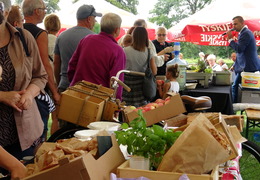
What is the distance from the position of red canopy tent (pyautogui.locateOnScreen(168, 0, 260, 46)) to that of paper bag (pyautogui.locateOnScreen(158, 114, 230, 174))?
6997 mm

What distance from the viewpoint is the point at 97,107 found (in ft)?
9.76

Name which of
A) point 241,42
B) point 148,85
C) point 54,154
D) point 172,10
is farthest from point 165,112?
point 172,10

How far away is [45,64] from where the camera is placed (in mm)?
3410

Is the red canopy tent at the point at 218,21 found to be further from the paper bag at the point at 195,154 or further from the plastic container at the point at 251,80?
the paper bag at the point at 195,154

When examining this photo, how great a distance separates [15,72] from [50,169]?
1.17 metres

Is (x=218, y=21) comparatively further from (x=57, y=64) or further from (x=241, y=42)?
(x=57, y=64)

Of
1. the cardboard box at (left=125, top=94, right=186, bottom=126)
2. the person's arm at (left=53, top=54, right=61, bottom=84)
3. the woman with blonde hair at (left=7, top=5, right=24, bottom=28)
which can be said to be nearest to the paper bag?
the cardboard box at (left=125, top=94, right=186, bottom=126)

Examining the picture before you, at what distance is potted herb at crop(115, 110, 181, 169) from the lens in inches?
63.1

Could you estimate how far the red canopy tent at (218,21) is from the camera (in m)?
8.26

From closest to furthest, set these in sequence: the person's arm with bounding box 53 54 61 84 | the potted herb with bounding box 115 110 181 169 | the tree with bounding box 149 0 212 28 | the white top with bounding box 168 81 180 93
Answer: the potted herb with bounding box 115 110 181 169, the person's arm with bounding box 53 54 61 84, the white top with bounding box 168 81 180 93, the tree with bounding box 149 0 212 28

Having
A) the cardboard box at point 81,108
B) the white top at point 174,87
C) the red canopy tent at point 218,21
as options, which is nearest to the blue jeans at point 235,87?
the red canopy tent at point 218,21

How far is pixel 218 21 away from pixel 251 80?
7.68ft

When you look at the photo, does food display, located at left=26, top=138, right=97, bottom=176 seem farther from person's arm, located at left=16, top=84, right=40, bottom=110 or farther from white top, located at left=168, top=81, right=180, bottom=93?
white top, located at left=168, top=81, right=180, bottom=93

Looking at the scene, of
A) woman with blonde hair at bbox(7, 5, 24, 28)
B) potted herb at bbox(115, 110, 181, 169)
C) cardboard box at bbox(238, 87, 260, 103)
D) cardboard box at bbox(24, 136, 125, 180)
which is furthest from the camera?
→ cardboard box at bbox(238, 87, 260, 103)
